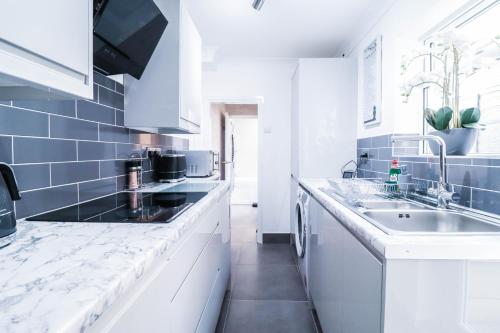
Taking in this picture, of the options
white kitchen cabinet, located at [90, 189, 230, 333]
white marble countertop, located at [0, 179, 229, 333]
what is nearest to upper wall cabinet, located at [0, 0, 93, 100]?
white marble countertop, located at [0, 179, 229, 333]

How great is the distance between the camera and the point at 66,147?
4.20 ft

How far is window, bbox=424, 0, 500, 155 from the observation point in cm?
139

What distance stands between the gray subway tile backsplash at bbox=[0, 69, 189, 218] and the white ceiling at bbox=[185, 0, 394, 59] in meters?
1.31

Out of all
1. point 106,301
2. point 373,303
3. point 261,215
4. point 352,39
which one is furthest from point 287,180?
point 106,301

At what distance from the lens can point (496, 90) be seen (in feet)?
4.58

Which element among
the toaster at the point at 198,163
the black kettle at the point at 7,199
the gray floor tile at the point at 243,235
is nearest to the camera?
the black kettle at the point at 7,199

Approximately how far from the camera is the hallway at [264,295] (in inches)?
76.8

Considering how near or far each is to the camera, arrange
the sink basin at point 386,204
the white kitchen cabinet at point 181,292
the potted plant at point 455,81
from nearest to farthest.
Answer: the white kitchen cabinet at point 181,292, the potted plant at point 455,81, the sink basin at point 386,204

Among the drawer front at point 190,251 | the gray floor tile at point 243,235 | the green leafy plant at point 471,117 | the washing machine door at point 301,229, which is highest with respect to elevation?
the green leafy plant at point 471,117

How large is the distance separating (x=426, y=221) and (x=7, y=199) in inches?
63.3

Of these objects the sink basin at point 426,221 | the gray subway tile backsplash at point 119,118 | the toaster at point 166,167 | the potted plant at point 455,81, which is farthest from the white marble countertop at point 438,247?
the toaster at point 166,167

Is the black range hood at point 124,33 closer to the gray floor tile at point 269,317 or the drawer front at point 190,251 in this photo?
the drawer front at point 190,251

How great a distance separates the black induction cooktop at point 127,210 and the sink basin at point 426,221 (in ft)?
2.78

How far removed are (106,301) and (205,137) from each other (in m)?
3.46
